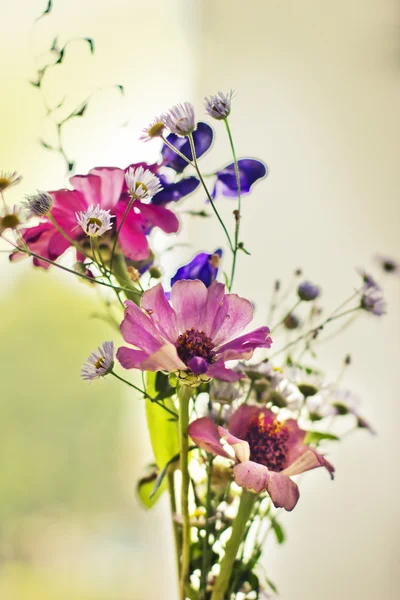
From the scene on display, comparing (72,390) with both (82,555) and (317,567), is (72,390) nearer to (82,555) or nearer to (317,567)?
(82,555)

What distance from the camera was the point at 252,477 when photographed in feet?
1.51

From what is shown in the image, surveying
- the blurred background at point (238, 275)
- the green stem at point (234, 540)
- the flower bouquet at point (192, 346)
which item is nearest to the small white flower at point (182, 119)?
the flower bouquet at point (192, 346)

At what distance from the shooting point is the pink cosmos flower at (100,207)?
52 centimetres

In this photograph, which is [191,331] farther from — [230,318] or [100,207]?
[100,207]

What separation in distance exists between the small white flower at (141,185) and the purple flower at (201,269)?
0.35 feet

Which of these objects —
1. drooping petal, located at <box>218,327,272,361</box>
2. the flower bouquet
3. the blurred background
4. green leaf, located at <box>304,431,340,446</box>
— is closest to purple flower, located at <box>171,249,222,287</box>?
the flower bouquet

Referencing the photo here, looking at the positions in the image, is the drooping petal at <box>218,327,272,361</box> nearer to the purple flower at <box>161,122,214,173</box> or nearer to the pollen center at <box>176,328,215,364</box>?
the pollen center at <box>176,328,215,364</box>

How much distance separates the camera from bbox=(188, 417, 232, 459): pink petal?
0.48 m

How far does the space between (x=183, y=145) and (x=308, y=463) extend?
1.07ft

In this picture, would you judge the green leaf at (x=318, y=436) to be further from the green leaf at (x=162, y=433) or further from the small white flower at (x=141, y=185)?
the small white flower at (x=141, y=185)

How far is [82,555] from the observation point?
3.34 ft

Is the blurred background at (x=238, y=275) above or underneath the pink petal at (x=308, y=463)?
above

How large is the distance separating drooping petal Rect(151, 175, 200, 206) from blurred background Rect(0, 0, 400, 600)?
364mm

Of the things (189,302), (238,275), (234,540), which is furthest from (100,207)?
(238,275)
